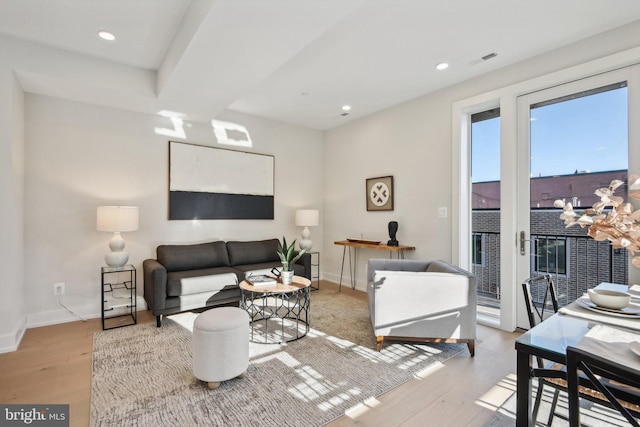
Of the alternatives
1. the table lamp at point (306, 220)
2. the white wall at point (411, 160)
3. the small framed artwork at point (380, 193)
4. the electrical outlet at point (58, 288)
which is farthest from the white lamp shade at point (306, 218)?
the electrical outlet at point (58, 288)

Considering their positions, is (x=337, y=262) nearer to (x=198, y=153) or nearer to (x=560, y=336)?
(x=198, y=153)

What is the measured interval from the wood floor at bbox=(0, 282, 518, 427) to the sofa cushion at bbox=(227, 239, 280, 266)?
1811 millimetres

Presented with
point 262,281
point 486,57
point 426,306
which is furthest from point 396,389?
point 486,57

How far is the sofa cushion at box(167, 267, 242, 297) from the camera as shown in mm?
3248

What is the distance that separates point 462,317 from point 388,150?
2603mm

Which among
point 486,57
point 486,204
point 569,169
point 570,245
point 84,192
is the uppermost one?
point 486,57

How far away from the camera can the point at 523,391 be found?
114cm

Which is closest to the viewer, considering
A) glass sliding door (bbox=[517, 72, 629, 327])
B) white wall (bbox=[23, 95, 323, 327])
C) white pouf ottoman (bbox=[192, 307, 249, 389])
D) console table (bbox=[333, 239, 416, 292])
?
white pouf ottoman (bbox=[192, 307, 249, 389])

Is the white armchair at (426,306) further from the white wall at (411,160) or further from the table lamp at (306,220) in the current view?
the table lamp at (306,220)

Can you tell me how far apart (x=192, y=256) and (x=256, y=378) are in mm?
2135

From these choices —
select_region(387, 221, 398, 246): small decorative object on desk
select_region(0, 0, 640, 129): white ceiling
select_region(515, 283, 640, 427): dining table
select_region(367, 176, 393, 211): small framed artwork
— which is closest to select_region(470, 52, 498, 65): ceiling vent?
select_region(0, 0, 640, 129): white ceiling

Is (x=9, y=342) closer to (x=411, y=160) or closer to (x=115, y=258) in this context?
(x=115, y=258)

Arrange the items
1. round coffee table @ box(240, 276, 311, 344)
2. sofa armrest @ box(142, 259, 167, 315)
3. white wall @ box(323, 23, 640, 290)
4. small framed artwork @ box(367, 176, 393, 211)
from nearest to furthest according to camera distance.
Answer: round coffee table @ box(240, 276, 311, 344), white wall @ box(323, 23, 640, 290), sofa armrest @ box(142, 259, 167, 315), small framed artwork @ box(367, 176, 393, 211)

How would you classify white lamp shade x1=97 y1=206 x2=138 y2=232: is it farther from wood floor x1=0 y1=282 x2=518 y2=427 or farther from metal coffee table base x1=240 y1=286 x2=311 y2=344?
metal coffee table base x1=240 y1=286 x2=311 y2=344
